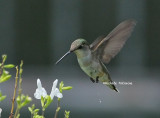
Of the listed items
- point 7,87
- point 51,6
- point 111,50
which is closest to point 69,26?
point 51,6

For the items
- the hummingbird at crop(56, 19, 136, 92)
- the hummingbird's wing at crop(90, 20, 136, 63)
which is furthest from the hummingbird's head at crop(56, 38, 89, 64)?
the hummingbird's wing at crop(90, 20, 136, 63)

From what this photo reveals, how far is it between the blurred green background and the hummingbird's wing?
6.25 m

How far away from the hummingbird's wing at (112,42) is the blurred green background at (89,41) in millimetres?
6250

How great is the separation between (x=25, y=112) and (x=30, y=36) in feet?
5.95

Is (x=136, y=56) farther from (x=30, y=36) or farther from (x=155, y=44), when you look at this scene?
(x=30, y=36)

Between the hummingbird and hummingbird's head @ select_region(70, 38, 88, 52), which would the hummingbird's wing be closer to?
the hummingbird

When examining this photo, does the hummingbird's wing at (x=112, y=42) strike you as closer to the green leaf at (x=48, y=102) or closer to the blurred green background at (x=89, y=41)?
the green leaf at (x=48, y=102)

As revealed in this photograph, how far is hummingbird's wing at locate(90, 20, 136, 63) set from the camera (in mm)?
2328

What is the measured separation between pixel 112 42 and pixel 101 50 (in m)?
0.07

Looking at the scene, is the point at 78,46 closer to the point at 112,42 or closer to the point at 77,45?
the point at 77,45

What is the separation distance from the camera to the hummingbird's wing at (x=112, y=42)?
2.33 metres

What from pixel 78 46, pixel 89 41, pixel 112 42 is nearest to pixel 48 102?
pixel 78 46

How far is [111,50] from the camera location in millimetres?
2469

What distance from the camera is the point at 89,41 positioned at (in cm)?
920
